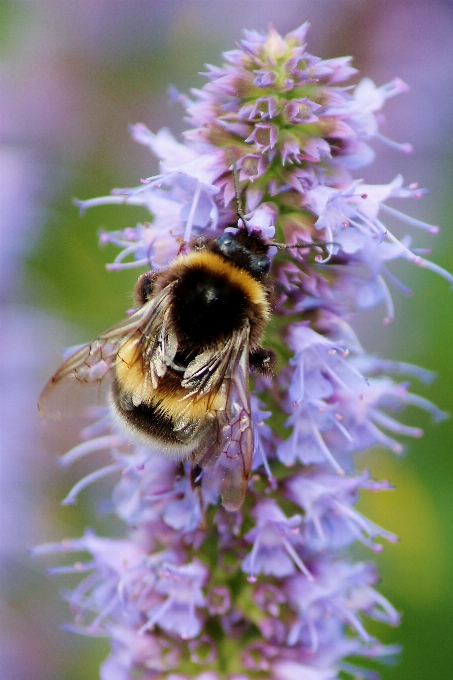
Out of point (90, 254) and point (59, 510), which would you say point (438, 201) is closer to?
point (90, 254)

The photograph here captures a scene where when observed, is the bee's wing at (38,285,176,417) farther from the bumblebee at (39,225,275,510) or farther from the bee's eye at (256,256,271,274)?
the bee's eye at (256,256,271,274)

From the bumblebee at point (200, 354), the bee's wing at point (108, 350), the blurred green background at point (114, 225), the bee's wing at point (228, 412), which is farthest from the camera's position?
the blurred green background at point (114, 225)

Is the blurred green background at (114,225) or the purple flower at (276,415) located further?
the blurred green background at (114,225)

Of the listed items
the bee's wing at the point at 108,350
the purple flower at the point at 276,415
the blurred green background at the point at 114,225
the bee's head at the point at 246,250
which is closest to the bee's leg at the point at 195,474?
the purple flower at the point at 276,415

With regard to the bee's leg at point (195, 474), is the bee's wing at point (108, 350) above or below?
above

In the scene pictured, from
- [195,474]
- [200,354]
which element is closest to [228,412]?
[200,354]

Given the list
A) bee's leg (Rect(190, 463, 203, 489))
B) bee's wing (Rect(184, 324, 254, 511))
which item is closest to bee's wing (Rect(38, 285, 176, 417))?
bee's wing (Rect(184, 324, 254, 511))

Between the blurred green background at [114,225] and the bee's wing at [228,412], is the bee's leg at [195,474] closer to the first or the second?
the bee's wing at [228,412]
